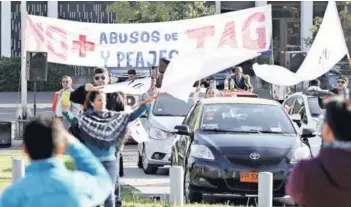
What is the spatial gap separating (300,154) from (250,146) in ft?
2.21

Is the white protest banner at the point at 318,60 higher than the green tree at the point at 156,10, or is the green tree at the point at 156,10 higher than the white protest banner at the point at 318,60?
the green tree at the point at 156,10

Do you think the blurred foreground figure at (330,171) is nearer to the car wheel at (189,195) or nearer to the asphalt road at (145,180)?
the car wheel at (189,195)

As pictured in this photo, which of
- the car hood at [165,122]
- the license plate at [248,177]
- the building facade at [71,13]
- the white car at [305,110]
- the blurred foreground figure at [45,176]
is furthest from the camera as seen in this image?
the building facade at [71,13]

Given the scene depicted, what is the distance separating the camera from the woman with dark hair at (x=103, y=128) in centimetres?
841

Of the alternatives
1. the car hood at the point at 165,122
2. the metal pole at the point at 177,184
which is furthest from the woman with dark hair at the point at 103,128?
the car hood at the point at 165,122

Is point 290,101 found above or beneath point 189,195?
above

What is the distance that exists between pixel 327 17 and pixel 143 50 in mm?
6269

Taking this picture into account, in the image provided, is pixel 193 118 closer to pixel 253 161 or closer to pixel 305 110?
pixel 253 161

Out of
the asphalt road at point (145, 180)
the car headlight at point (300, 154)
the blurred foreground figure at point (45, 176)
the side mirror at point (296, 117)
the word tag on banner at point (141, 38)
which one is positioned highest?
the word tag on banner at point (141, 38)

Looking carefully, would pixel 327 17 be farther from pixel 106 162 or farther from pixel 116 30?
pixel 106 162

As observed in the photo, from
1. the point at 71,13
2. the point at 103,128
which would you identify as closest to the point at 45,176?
the point at 103,128

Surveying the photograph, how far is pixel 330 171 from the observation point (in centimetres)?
443

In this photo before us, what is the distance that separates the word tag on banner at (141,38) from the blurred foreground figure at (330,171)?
16.4 meters

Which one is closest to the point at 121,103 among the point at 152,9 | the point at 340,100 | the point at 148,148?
the point at 340,100
